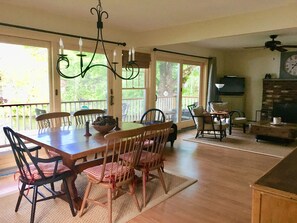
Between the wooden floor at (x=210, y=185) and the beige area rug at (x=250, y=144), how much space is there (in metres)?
0.28

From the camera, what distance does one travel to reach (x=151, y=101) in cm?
603

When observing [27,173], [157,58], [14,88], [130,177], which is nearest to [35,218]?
[27,173]

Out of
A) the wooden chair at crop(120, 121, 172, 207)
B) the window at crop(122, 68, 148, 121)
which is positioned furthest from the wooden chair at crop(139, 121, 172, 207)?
the window at crop(122, 68, 148, 121)

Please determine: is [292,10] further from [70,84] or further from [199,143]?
[70,84]

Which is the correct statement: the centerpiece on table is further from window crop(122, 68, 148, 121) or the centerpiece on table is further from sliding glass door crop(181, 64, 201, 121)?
sliding glass door crop(181, 64, 201, 121)

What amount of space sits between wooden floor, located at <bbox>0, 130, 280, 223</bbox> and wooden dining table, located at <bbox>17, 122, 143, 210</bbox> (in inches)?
29.5

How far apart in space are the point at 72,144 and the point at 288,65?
6.72 m

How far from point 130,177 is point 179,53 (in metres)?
4.59

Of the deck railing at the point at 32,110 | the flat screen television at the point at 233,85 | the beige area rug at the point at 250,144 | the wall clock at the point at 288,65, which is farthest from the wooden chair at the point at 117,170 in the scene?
the wall clock at the point at 288,65

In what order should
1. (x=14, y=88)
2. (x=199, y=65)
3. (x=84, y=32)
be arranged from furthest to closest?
(x=199, y=65)
(x=84, y=32)
(x=14, y=88)

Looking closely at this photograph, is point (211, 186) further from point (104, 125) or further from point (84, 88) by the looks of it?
point (84, 88)

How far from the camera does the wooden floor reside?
2.50 meters

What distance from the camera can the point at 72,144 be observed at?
246 centimetres

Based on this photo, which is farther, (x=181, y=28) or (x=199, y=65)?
(x=199, y=65)
